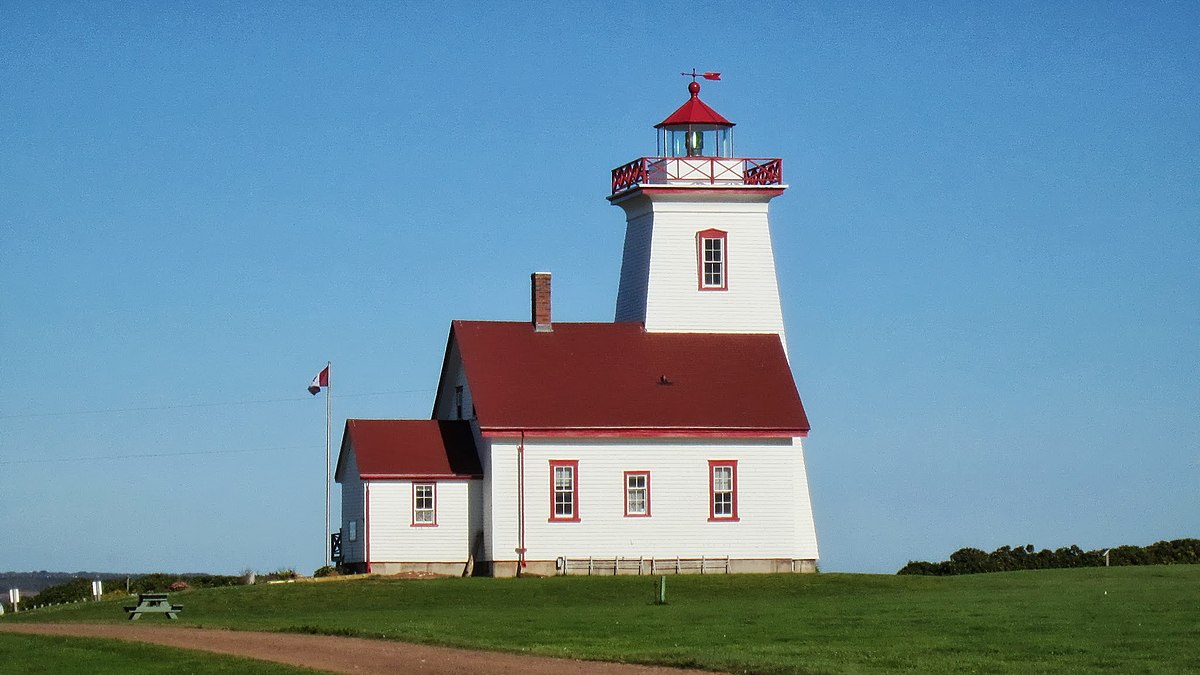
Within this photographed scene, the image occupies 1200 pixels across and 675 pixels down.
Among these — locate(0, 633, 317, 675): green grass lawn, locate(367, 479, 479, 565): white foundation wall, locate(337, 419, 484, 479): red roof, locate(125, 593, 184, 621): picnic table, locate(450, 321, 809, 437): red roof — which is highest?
locate(450, 321, 809, 437): red roof

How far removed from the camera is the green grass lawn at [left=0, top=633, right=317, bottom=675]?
24453 millimetres

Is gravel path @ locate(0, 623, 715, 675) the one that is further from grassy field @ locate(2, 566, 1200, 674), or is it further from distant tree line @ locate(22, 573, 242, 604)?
distant tree line @ locate(22, 573, 242, 604)

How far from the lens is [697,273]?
168 feet

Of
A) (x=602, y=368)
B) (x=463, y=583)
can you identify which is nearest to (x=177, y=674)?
(x=463, y=583)

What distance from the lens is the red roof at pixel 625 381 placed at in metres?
48.0

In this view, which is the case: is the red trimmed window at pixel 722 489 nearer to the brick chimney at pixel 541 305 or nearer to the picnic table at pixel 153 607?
the brick chimney at pixel 541 305

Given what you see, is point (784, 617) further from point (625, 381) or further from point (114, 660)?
point (625, 381)

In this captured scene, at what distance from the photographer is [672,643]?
91.0ft

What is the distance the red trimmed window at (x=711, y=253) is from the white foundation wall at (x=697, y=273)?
4.3 inches

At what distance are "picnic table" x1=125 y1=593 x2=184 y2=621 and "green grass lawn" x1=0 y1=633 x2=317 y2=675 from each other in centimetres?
695

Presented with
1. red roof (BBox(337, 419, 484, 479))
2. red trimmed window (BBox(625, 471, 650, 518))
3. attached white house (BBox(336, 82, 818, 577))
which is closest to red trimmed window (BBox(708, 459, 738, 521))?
attached white house (BBox(336, 82, 818, 577))

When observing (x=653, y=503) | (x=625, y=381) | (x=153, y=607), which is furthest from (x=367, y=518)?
(x=153, y=607)

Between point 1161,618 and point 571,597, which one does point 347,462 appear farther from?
point 1161,618

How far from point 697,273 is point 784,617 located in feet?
64.5
